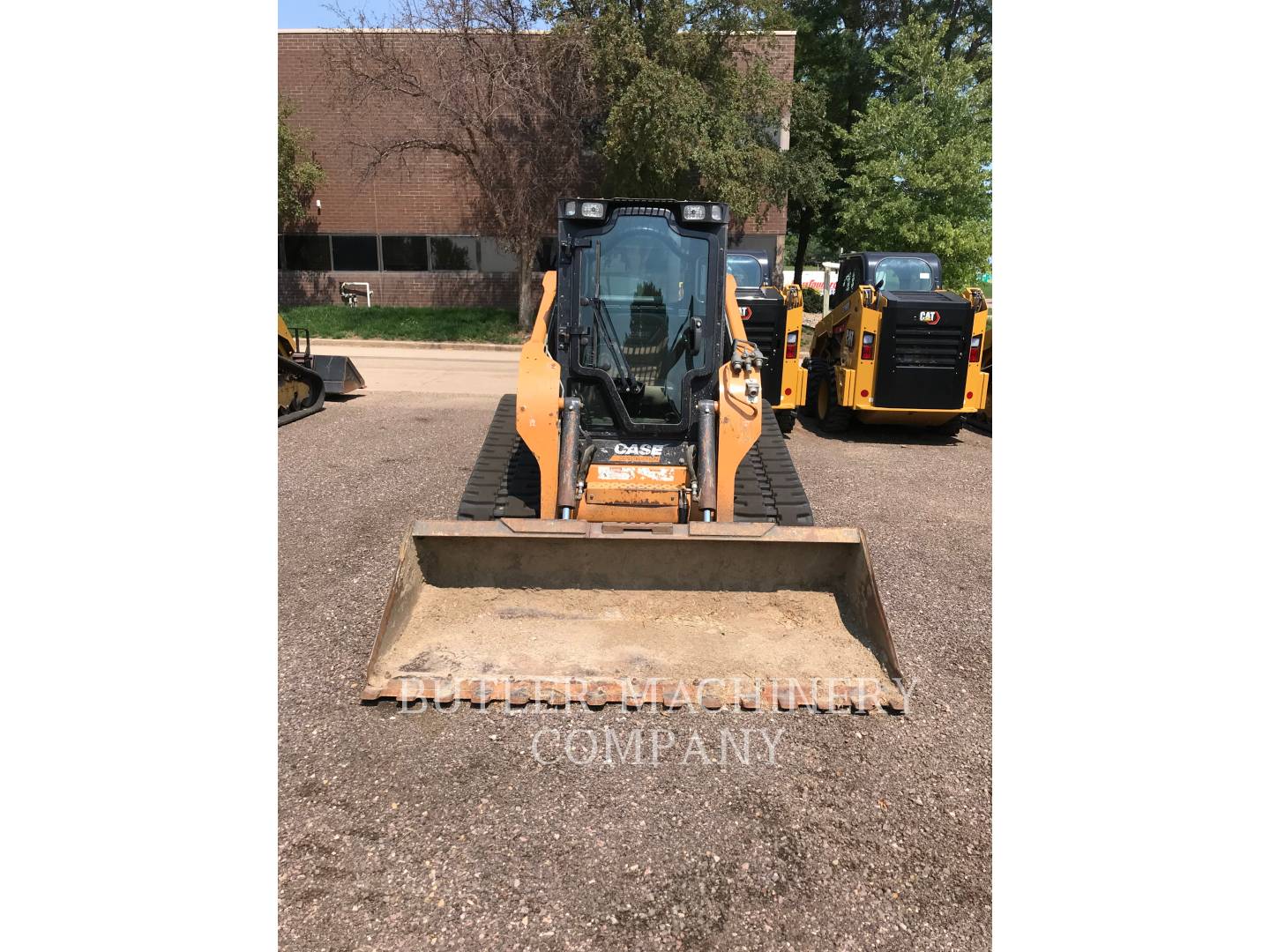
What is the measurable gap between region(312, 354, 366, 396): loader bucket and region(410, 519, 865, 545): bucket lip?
7.91 m

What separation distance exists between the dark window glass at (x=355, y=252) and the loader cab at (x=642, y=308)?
17.6 m

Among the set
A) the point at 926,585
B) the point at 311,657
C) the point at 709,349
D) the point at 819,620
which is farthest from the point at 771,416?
the point at 311,657

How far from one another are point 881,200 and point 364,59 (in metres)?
12.2

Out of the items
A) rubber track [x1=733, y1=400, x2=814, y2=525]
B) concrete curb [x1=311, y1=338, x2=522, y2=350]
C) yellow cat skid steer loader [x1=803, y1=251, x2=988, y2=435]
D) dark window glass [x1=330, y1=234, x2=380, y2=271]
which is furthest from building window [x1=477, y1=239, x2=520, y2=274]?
rubber track [x1=733, y1=400, x2=814, y2=525]

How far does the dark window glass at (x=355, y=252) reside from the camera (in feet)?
69.8

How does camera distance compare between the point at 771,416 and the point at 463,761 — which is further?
the point at 771,416

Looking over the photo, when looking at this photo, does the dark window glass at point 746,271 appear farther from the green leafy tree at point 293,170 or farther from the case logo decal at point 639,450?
the green leafy tree at point 293,170

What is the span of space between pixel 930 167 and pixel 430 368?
37.4 ft

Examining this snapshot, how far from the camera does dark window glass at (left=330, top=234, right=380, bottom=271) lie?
69.8 feet

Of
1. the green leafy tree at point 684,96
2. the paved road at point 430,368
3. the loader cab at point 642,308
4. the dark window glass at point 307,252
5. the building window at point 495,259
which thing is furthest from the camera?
the dark window glass at point 307,252

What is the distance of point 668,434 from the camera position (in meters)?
5.57

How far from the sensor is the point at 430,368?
15.7 m

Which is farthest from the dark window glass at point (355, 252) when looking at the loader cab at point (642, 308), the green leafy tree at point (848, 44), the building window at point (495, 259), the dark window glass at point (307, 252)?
the loader cab at point (642, 308)

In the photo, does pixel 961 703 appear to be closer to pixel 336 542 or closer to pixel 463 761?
pixel 463 761
